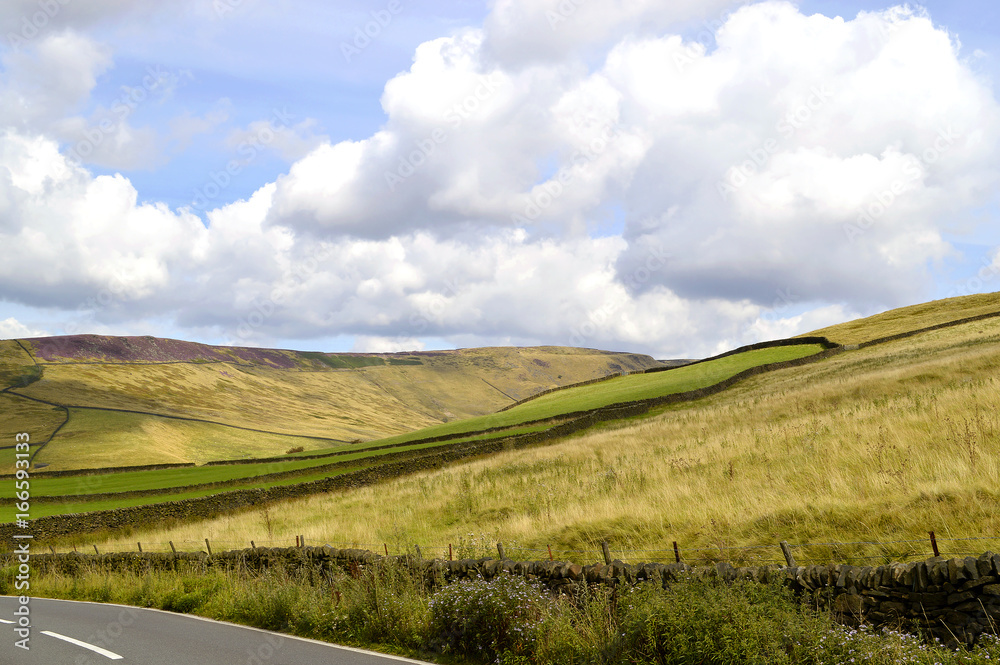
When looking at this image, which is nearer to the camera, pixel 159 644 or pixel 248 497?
pixel 159 644

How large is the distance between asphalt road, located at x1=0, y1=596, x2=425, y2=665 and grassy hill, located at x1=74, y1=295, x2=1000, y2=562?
5503mm

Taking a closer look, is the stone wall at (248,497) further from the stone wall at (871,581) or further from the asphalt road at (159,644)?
the stone wall at (871,581)

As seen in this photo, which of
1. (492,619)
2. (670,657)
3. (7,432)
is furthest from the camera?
(7,432)

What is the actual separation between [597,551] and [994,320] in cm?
5537

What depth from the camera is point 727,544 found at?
12516mm

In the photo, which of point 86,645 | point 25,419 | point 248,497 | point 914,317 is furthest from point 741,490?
point 25,419

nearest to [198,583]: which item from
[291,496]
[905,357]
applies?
[291,496]

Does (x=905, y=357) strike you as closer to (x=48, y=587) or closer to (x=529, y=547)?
(x=529, y=547)

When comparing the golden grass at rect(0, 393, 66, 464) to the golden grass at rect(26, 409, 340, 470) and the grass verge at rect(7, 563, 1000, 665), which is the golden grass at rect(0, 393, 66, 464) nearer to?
the golden grass at rect(26, 409, 340, 470)

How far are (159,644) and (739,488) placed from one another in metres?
12.6

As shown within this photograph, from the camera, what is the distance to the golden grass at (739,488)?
11867 mm

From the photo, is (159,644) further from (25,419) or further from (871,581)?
(25,419)

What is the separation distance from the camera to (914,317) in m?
79.7

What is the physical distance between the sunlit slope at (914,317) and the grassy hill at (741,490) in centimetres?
4295
